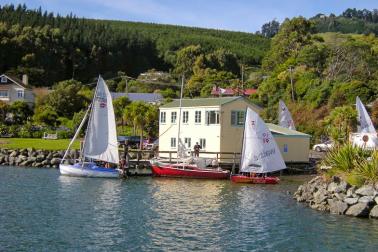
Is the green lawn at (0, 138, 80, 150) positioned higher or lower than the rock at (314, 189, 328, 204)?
higher

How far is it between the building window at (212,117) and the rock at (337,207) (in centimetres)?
2282

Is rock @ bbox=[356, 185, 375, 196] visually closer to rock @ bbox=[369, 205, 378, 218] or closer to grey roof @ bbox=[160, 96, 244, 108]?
rock @ bbox=[369, 205, 378, 218]

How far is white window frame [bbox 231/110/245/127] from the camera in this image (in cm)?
5384

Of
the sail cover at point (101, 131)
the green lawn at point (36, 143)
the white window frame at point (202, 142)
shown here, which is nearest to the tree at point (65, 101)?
the green lawn at point (36, 143)

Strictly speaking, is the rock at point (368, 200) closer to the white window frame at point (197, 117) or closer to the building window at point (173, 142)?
the white window frame at point (197, 117)

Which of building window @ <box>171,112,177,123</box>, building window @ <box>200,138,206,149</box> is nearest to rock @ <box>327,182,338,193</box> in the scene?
building window @ <box>200,138,206,149</box>

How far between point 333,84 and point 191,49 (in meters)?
74.9

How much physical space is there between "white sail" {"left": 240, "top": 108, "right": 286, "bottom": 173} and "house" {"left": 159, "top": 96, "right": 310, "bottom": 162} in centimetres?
547

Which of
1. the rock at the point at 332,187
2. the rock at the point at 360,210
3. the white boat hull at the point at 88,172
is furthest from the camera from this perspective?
the white boat hull at the point at 88,172

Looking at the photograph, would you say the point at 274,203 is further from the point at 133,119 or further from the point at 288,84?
the point at 288,84

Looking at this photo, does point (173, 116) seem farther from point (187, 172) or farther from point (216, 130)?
point (187, 172)

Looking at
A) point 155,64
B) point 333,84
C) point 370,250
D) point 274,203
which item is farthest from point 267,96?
point 155,64

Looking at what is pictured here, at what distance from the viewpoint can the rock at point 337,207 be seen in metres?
30.7

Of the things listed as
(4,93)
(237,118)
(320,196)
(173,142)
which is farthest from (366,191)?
(4,93)
